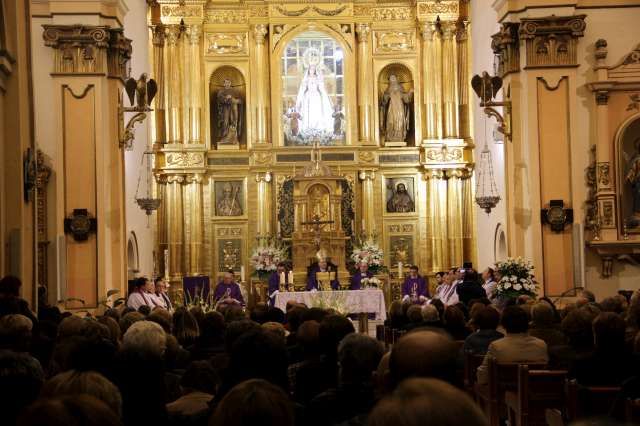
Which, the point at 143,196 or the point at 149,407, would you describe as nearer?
the point at 149,407

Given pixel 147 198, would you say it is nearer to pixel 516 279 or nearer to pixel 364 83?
pixel 364 83

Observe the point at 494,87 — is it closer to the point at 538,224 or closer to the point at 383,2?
the point at 538,224

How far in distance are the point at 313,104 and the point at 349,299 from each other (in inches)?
304

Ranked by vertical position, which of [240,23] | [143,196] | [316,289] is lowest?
[316,289]

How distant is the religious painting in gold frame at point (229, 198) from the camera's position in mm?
26906

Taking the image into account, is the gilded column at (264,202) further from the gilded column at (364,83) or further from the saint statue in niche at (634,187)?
the saint statue in niche at (634,187)

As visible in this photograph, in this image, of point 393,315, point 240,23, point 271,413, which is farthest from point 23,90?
point 240,23

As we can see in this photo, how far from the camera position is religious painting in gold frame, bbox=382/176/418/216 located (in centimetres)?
2709

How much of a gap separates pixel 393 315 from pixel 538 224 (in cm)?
522

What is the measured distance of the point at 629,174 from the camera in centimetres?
1772

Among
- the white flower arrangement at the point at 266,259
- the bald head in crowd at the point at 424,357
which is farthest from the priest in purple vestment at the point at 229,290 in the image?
the bald head in crowd at the point at 424,357

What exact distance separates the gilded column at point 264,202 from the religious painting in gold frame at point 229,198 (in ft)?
1.35

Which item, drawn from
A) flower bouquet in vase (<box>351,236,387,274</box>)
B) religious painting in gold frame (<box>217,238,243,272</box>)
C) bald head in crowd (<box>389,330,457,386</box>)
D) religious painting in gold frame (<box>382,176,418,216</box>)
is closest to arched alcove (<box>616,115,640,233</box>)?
flower bouquet in vase (<box>351,236,387,274</box>)

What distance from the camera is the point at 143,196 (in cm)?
2455
